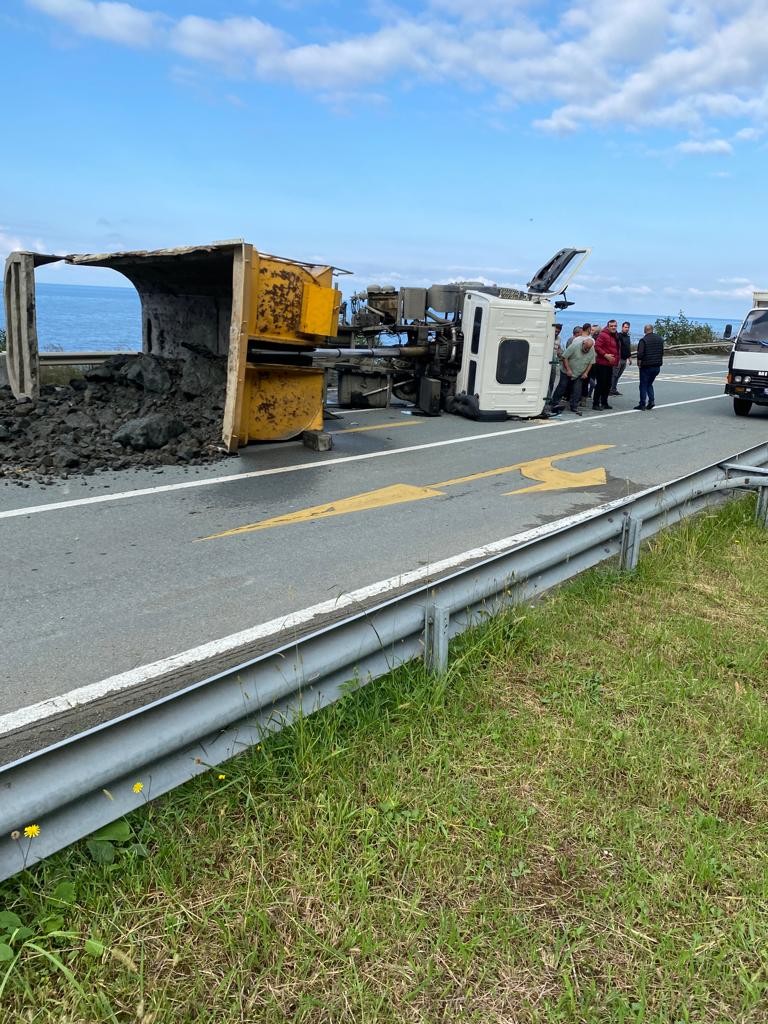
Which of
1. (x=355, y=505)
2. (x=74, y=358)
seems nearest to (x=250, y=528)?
(x=355, y=505)

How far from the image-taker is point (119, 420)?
934 centimetres

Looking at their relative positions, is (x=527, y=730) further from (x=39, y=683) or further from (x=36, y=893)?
(x=39, y=683)

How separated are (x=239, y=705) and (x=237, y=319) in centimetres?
659

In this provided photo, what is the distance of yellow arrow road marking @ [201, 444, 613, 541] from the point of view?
6.69m

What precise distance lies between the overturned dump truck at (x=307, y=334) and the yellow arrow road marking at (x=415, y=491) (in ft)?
7.93

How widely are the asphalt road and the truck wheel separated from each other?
4296 mm

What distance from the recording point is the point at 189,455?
28.7ft

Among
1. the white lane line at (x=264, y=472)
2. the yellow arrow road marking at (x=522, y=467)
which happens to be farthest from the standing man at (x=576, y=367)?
the yellow arrow road marking at (x=522, y=467)

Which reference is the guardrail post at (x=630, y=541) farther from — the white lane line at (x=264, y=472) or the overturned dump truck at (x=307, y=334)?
the overturned dump truck at (x=307, y=334)

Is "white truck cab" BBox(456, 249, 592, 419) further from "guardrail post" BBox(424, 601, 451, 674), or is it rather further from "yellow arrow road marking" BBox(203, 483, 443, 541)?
"guardrail post" BBox(424, 601, 451, 674)

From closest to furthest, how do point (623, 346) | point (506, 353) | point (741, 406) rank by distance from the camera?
1. point (506, 353)
2. point (741, 406)
3. point (623, 346)

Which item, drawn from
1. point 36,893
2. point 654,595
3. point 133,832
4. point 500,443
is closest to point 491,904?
point 133,832

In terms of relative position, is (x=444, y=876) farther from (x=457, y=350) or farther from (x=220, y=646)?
(x=457, y=350)

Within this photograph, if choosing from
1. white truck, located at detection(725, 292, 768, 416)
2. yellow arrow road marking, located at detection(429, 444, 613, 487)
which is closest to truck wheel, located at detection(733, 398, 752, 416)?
white truck, located at detection(725, 292, 768, 416)
